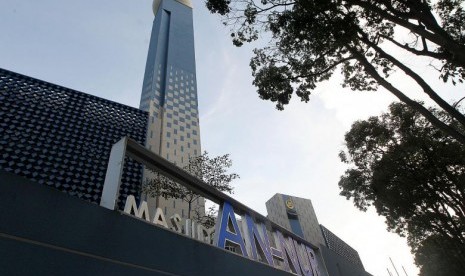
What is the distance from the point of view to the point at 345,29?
9492 mm

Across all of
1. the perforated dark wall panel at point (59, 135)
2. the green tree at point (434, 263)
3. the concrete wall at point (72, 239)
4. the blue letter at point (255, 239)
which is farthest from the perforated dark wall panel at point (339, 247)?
the concrete wall at point (72, 239)

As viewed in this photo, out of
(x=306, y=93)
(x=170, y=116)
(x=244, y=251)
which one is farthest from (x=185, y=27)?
(x=244, y=251)

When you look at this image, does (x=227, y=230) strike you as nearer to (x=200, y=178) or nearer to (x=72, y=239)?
(x=72, y=239)

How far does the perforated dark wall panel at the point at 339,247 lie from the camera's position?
44.5 m

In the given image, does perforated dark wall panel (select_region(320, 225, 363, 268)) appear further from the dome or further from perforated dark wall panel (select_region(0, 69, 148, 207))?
the dome

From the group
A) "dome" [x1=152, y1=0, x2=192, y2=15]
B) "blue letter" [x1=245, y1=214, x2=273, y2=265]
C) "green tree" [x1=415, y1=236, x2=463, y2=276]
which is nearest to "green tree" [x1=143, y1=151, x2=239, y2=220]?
"blue letter" [x1=245, y1=214, x2=273, y2=265]

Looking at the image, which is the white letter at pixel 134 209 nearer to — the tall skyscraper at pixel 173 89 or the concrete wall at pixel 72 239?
the concrete wall at pixel 72 239

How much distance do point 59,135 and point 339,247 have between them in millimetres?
43686

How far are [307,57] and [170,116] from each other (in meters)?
40.7

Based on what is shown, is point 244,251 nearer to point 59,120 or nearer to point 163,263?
point 163,263

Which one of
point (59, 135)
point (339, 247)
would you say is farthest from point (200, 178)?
point (339, 247)

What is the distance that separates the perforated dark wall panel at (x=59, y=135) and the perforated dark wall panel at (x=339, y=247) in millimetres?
33846

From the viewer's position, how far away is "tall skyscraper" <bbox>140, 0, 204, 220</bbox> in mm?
45844

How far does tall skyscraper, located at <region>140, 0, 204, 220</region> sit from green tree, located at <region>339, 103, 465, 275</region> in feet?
73.6
